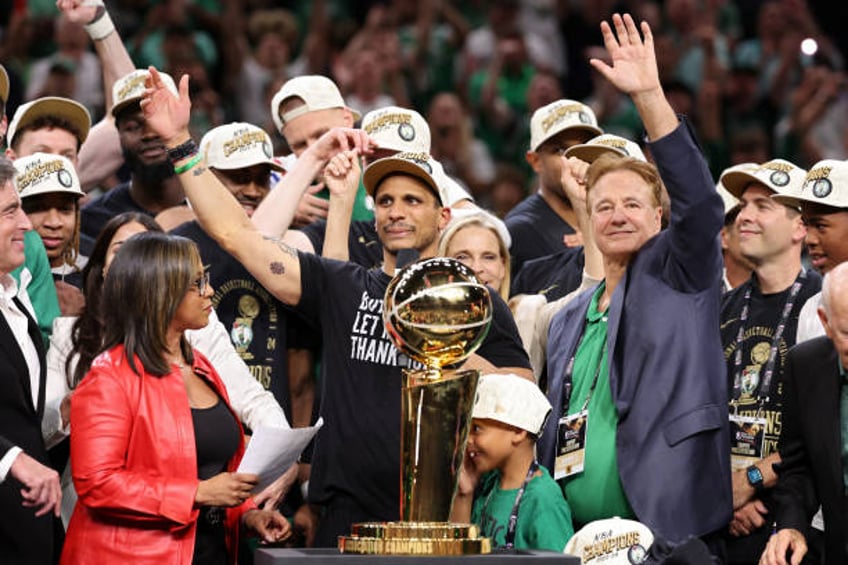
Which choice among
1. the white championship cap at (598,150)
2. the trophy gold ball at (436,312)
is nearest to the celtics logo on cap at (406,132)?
the white championship cap at (598,150)

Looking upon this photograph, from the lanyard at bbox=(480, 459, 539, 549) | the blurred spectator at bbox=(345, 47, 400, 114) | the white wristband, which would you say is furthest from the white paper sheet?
the blurred spectator at bbox=(345, 47, 400, 114)

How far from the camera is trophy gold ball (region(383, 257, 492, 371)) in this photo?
10.1 feet

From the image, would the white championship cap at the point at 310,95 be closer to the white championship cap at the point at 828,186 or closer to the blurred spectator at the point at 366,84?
the white championship cap at the point at 828,186

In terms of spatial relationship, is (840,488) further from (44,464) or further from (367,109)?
(367,109)

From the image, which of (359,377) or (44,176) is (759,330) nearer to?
(359,377)

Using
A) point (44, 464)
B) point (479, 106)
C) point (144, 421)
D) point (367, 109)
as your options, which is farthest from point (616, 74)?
point (479, 106)

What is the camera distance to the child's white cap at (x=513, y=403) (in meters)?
4.39

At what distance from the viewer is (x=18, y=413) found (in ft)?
13.6

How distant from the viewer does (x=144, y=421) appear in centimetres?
397

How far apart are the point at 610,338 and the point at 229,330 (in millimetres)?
1364

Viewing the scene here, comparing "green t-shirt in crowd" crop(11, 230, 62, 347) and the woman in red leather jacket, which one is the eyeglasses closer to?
the woman in red leather jacket

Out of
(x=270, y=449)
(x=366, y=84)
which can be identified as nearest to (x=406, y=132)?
(x=270, y=449)

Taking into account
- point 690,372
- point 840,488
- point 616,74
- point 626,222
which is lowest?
point 840,488

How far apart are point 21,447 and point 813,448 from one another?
2.19 metres
